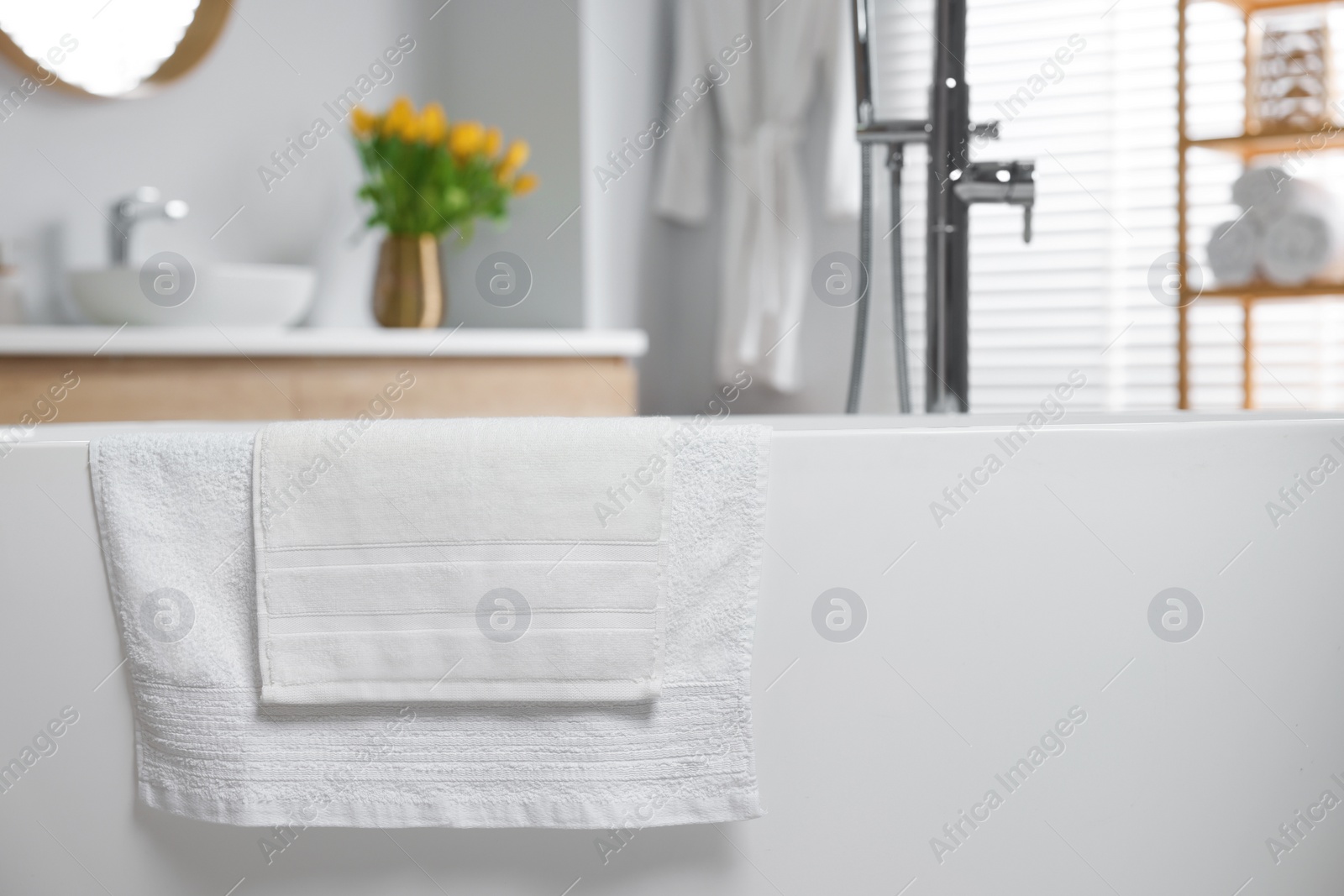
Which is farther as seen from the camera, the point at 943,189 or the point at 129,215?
the point at 129,215

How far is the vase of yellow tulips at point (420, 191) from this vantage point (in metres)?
1.82

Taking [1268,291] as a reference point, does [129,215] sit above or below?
above

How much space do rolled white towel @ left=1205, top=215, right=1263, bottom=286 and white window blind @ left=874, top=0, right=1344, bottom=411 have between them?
33 cm

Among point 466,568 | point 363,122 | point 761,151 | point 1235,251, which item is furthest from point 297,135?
point 1235,251

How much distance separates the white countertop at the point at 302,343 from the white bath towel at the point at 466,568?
80cm

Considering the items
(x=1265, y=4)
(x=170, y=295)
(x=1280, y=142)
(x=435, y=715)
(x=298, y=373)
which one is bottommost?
(x=435, y=715)

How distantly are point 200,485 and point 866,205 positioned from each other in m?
0.82

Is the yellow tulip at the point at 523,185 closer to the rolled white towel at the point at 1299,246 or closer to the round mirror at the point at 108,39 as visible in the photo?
the round mirror at the point at 108,39

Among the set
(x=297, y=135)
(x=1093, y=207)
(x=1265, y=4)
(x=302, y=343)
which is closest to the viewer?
(x=302, y=343)

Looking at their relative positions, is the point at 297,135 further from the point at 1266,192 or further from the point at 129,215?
Answer: the point at 1266,192

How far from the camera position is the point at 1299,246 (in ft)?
5.79

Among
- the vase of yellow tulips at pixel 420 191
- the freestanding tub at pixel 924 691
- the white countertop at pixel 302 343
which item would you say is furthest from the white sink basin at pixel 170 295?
the freestanding tub at pixel 924 691

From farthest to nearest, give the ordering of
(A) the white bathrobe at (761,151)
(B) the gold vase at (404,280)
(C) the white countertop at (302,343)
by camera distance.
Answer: (A) the white bathrobe at (761,151)
(B) the gold vase at (404,280)
(C) the white countertop at (302,343)

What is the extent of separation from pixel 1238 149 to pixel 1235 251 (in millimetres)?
243
